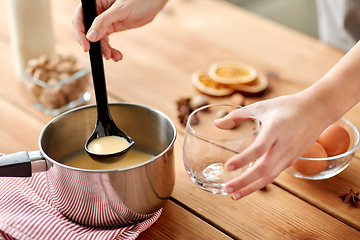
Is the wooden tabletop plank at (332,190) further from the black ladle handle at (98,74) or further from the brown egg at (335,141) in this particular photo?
the black ladle handle at (98,74)

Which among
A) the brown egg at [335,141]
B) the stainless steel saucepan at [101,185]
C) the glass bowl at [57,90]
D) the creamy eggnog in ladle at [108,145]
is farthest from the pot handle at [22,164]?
the brown egg at [335,141]

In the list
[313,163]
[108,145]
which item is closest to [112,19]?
[108,145]

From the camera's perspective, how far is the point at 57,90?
970 mm

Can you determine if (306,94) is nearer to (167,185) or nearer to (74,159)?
(167,185)

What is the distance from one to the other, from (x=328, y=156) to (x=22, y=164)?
559 millimetres

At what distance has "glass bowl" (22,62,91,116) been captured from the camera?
0.97 meters

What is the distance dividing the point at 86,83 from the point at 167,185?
0.48m

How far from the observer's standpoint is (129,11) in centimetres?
89

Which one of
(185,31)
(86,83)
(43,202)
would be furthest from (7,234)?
(185,31)

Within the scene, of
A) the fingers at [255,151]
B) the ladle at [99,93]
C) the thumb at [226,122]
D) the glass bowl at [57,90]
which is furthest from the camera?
the glass bowl at [57,90]

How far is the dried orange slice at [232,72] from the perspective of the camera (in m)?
1.07

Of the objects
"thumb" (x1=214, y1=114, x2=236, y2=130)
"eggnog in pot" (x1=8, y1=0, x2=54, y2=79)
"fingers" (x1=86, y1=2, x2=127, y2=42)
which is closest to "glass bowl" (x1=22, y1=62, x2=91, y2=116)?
"eggnog in pot" (x1=8, y1=0, x2=54, y2=79)

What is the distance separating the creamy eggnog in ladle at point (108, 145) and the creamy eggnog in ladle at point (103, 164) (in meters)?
0.02

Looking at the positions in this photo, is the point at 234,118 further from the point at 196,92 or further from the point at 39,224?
the point at 196,92
